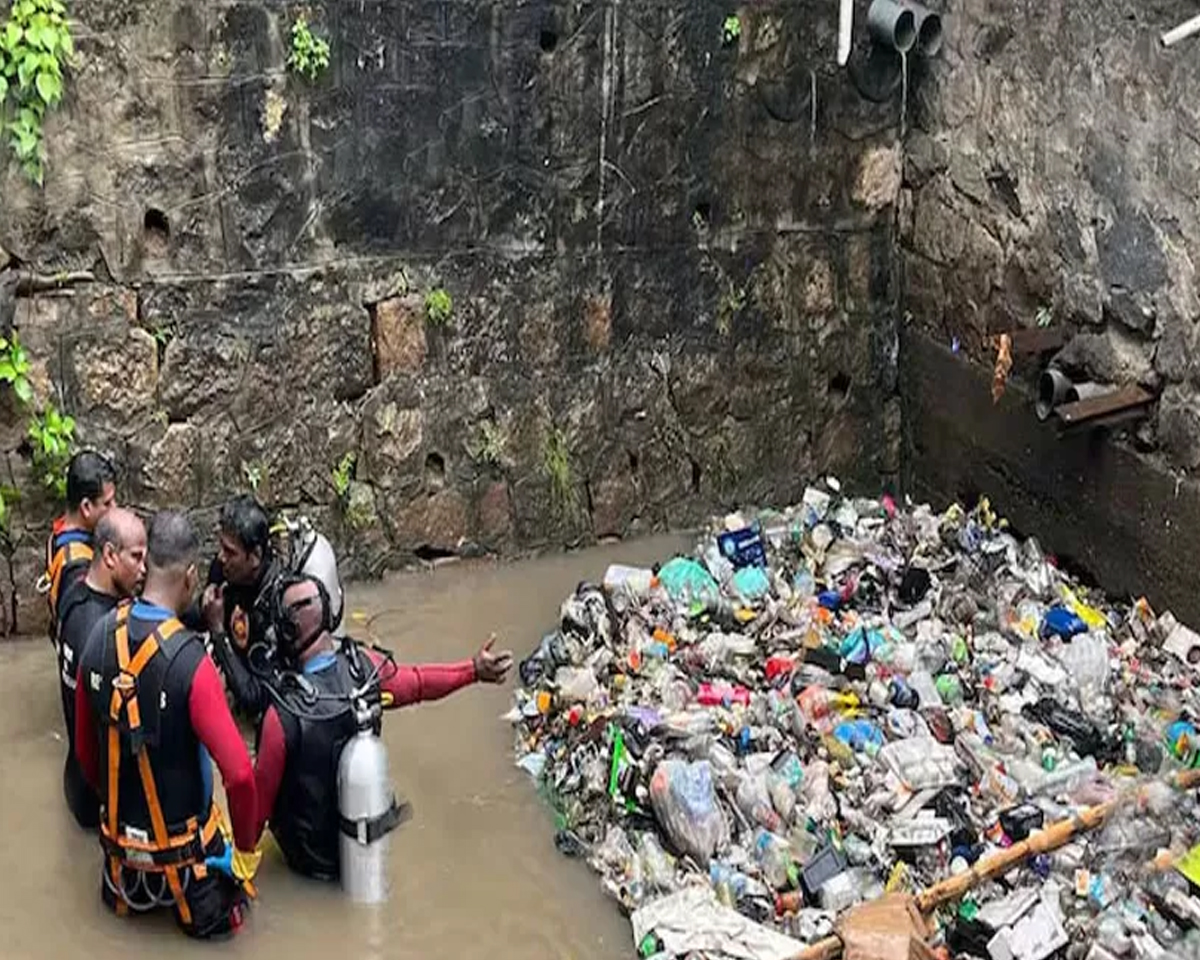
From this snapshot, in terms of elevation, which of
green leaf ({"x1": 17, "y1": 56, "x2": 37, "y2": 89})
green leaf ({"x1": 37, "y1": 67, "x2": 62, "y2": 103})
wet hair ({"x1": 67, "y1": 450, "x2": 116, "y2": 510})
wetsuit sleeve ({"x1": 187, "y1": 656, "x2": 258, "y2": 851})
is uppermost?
green leaf ({"x1": 17, "y1": 56, "x2": 37, "y2": 89})

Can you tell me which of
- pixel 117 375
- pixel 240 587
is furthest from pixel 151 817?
pixel 117 375

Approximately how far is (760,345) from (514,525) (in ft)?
4.44

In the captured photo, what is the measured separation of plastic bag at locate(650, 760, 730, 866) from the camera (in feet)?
16.4

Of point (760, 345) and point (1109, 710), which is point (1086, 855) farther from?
point (760, 345)

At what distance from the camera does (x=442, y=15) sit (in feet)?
20.8

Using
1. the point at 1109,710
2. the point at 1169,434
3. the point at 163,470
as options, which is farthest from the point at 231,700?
the point at 1169,434

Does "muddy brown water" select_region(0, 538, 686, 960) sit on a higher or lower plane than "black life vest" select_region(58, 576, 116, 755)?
lower

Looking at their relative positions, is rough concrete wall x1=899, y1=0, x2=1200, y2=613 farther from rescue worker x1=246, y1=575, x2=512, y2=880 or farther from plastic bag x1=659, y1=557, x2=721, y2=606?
rescue worker x1=246, y1=575, x2=512, y2=880

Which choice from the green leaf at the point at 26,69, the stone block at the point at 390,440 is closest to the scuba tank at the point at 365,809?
the stone block at the point at 390,440

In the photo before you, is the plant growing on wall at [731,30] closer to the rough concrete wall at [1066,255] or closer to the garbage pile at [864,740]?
the rough concrete wall at [1066,255]

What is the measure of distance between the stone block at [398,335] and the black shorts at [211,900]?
2578mm

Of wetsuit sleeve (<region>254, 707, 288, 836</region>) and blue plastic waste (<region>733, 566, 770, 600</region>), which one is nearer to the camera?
wetsuit sleeve (<region>254, 707, 288, 836</region>)

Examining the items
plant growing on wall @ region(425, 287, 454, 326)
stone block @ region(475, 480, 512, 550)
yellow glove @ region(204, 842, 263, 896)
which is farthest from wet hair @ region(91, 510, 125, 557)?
stone block @ region(475, 480, 512, 550)

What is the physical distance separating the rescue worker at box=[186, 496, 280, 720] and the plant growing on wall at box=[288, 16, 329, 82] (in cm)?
177
